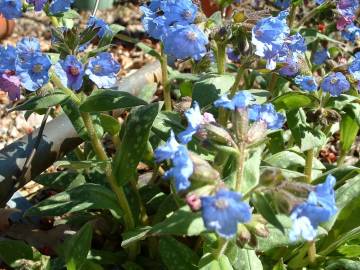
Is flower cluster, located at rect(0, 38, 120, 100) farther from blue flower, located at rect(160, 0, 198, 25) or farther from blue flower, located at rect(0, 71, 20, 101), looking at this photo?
blue flower, located at rect(160, 0, 198, 25)

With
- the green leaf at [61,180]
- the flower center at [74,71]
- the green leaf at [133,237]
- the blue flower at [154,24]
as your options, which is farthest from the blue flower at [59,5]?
the green leaf at [133,237]

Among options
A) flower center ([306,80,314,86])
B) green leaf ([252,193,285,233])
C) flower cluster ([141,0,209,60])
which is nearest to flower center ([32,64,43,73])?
flower cluster ([141,0,209,60])

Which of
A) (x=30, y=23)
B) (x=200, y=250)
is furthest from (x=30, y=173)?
(x=30, y=23)

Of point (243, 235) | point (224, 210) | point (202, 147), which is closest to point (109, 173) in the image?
point (202, 147)

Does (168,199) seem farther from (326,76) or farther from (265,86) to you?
(265,86)

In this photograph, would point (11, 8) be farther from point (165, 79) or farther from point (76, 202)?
point (165, 79)

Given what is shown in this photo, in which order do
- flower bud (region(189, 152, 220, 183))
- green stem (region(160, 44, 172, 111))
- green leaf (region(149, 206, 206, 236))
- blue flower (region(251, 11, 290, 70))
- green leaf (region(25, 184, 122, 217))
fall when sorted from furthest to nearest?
green stem (region(160, 44, 172, 111)) < green leaf (region(25, 184, 122, 217)) < blue flower (region(251, 11, 290, 70)) < green leaf (region(149, 206, 206, 236)) < flower bud (region(189, 152, 220, 183))
